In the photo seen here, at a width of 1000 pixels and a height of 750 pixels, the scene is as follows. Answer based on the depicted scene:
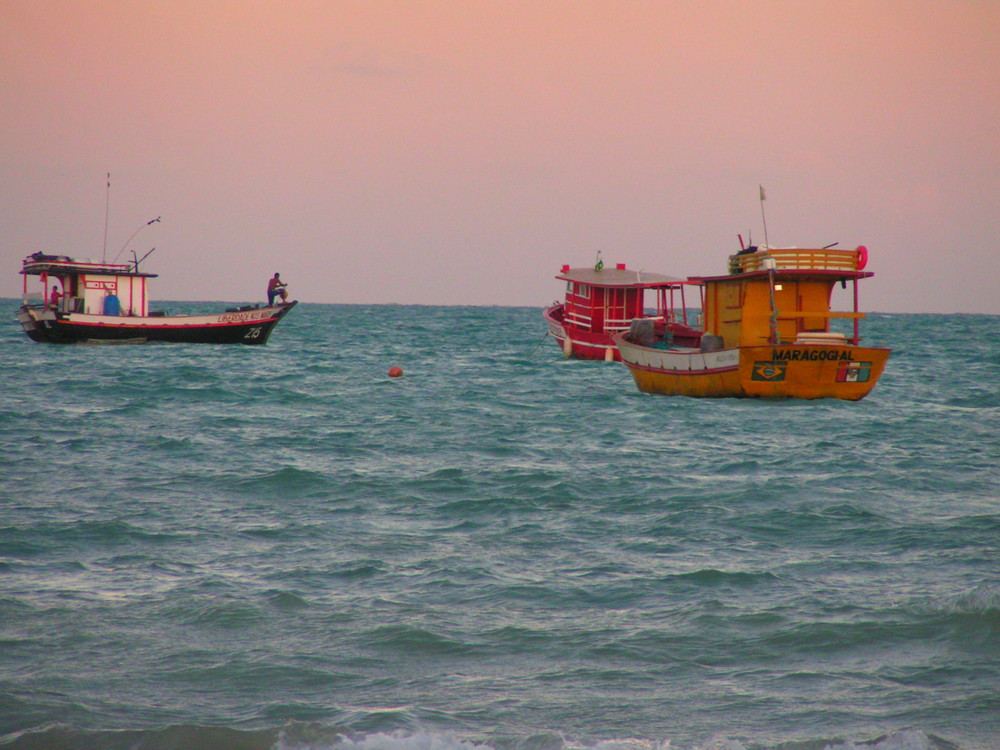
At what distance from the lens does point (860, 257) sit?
21844 millimetres

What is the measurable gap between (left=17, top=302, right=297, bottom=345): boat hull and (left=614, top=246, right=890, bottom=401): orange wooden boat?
21330 millimetres

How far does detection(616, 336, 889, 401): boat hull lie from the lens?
20.9 meters

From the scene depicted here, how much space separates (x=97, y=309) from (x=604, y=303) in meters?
19.5

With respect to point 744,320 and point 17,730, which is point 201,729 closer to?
point 17,730

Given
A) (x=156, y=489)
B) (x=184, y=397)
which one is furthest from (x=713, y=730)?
(x=184, y=397)

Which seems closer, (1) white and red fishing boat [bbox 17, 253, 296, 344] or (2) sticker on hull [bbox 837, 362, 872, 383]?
(2) sticker on hull [bbox 837, 362, 872, 383]

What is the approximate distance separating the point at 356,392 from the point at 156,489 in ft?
44.4

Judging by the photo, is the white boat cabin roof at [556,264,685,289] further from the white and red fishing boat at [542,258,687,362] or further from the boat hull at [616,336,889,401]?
the boat hull at [616,336,889,401]

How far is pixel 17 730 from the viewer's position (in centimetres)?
Result: 568

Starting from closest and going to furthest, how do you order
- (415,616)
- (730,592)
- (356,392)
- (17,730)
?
(17,730)
(415,616)
(730,592)
(356,392)

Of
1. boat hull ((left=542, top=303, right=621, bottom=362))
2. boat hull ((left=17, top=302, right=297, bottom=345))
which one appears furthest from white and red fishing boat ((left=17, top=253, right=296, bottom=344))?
boat hull ((left=542, top=303, right=621, bottom=362))

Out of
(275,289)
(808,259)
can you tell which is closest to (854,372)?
(808,259)

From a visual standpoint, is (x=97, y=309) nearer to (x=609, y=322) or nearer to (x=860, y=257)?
(x=609, y=322)

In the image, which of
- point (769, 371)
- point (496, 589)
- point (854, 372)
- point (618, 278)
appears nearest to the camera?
point (496, 589)
